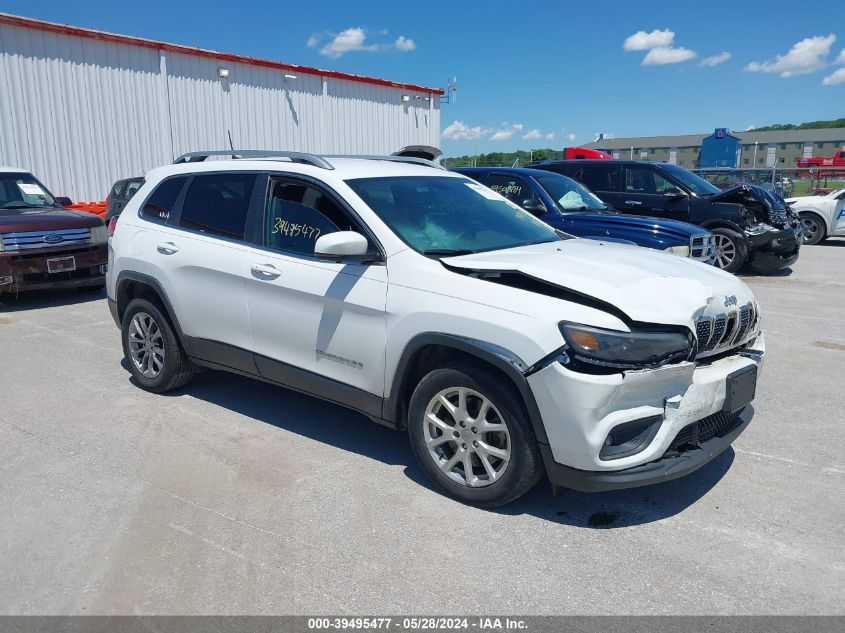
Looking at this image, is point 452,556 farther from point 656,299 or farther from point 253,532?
point 656,299

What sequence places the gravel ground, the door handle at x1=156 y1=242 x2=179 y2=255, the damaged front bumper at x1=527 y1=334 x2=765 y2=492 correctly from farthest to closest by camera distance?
the door handle at x1=156 y1=242 x2=179 y2=255
the damaged front bumper at x1=527 y1=334 x2=765 y2=492
the gravel ground

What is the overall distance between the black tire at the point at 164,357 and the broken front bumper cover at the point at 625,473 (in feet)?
10.3

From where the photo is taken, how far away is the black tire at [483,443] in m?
3.34

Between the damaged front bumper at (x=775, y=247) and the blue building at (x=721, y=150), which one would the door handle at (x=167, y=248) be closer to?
the damaged front bumper at (x=775, y=247)

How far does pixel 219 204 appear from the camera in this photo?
15.9 ft

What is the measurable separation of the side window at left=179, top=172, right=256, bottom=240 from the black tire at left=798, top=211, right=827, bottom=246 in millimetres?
14983

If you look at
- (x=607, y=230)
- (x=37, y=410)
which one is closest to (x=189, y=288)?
(x=37, y=410)

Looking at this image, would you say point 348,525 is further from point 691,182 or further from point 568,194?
point 691,182

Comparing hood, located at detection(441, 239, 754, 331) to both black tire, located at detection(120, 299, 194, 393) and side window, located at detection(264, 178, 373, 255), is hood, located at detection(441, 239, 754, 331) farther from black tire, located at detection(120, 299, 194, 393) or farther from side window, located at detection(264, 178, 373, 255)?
black tire, located at detection(120, 299, 194, 393)

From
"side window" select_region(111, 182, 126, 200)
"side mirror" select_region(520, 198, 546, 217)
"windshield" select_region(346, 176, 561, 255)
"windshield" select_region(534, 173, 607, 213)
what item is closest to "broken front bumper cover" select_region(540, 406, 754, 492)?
"windshield" select_region(346, 176, 561, 255)

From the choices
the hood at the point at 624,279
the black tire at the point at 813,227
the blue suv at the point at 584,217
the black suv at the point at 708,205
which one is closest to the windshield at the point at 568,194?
the blue suv at the point at 584,217

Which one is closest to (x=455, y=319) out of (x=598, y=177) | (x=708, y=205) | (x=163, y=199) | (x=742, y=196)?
(x=163, y=199)

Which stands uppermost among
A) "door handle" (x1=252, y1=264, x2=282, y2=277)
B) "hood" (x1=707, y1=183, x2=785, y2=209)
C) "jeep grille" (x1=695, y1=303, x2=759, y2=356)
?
"hood" (x1=707, y1=183, x2=785, y2=209)

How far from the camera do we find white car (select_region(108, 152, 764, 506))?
126 inches
